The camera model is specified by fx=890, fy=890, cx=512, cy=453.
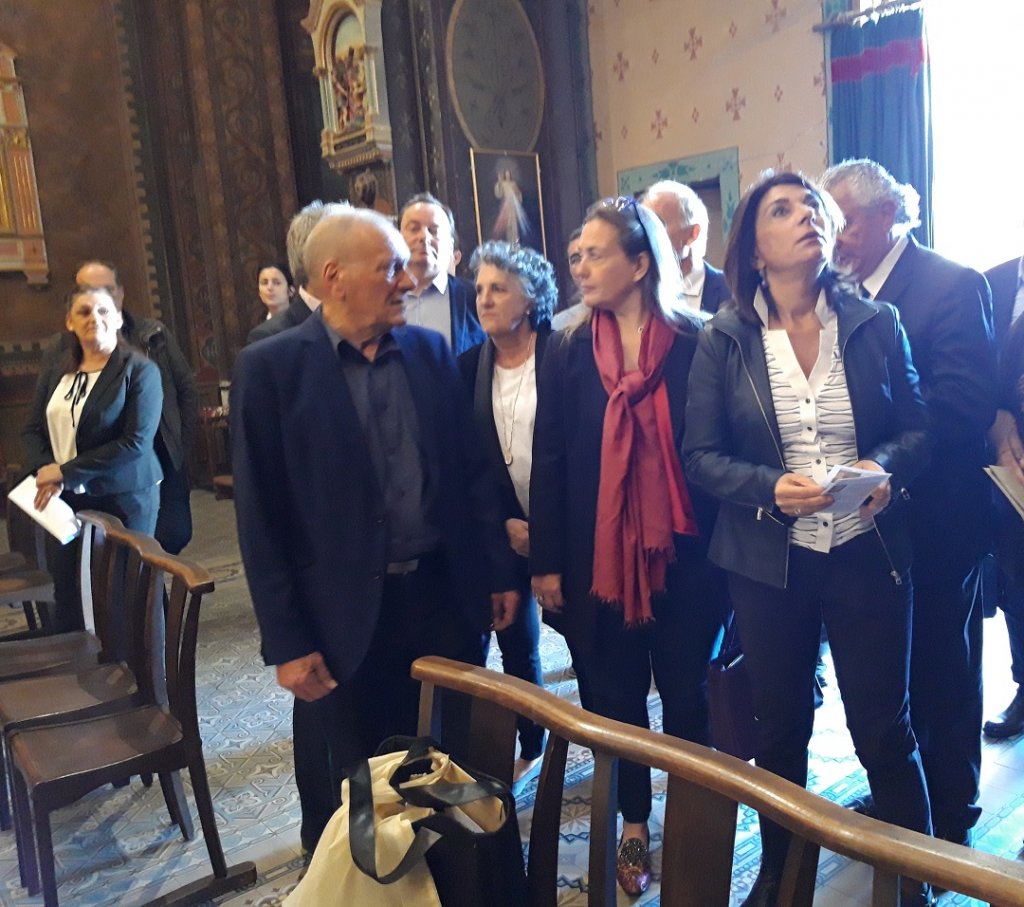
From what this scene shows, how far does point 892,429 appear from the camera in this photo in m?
1.78

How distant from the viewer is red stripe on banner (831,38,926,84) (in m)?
4.46

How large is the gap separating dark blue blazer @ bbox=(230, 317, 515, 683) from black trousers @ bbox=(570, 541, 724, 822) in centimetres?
61

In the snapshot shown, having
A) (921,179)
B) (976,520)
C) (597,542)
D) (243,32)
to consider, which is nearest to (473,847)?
(597,542)

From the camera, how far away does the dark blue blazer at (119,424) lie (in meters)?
3.04

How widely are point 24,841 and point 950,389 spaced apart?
8.15 feet

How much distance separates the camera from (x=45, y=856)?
76.6 inches

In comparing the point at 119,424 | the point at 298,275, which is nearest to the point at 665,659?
the point at 298,275

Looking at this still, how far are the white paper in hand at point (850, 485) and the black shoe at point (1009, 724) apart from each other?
1.47 m

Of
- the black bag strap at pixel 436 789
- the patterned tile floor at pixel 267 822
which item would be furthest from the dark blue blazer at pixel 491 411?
the black bag strap at pixel 436 789

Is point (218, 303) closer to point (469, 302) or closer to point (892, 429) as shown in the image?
point (469, 302)

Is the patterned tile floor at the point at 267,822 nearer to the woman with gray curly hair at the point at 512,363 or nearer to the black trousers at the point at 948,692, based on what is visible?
the black trousers at the point at 948,692

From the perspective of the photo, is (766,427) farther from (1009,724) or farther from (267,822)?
(267,822)

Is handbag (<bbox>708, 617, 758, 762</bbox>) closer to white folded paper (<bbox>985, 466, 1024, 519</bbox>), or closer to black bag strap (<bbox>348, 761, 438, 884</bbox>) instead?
white folded paper (<bbox>985, 466, 1024, 519</bbox>)

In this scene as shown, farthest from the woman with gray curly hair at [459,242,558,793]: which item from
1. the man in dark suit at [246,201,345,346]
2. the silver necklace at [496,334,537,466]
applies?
the man in dark suit at [246,201,345,346]
